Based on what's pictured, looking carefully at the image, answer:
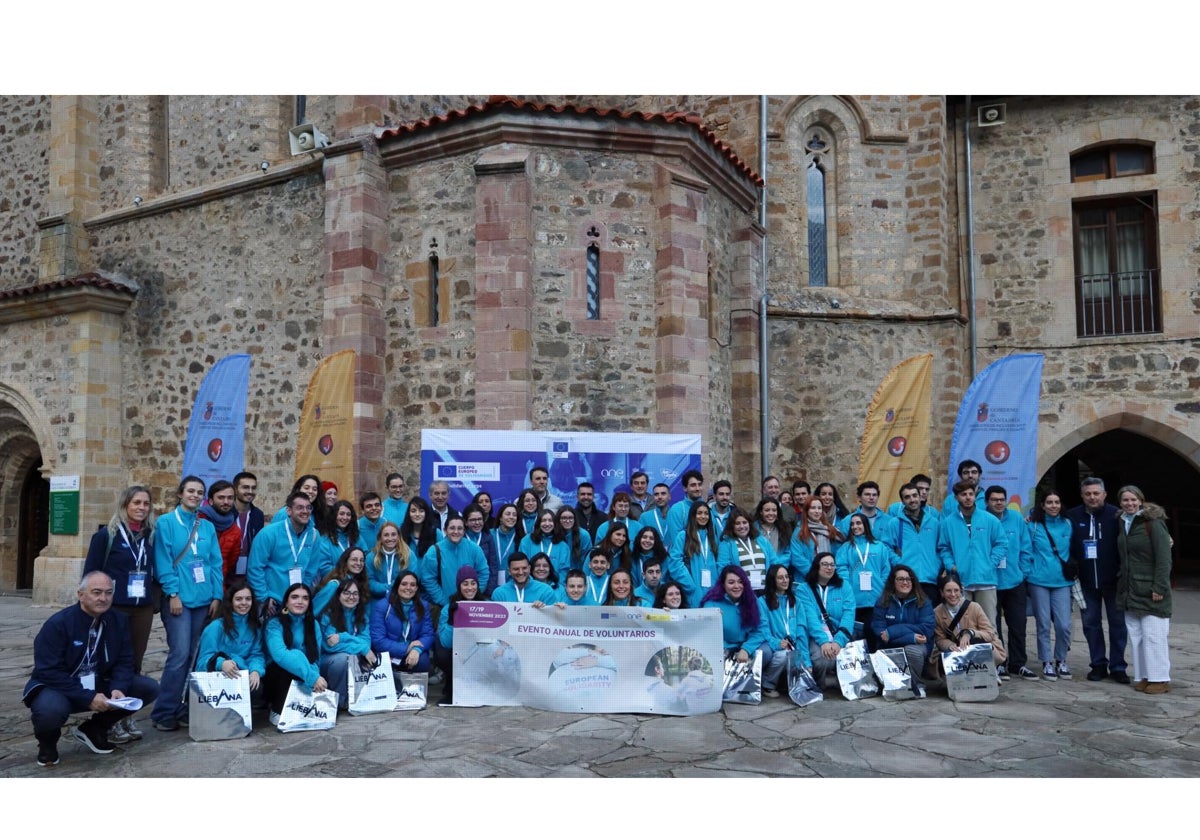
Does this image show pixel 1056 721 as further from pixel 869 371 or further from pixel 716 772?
pixel 869 371

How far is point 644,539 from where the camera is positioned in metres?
7.41

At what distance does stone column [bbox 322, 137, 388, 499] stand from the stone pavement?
184 inches

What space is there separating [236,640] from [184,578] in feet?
2.29

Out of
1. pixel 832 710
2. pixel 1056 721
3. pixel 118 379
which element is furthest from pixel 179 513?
pixel 118 379

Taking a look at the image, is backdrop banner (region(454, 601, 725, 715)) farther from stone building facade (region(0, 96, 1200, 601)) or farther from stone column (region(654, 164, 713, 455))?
stone column (region(654, 164, 713, 455))

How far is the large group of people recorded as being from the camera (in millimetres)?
6219

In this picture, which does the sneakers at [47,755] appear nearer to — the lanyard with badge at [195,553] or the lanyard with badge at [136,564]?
the lanyard with badge at [136,564]

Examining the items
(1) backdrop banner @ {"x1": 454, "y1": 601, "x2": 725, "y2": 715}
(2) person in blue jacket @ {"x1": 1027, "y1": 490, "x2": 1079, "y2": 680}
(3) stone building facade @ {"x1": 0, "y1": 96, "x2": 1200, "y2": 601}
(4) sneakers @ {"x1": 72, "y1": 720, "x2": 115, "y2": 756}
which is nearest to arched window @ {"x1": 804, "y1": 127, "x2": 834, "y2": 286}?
(3) stone building facade @ {"x1": 0, "y1": 96, "x2": 1200, "y2": 601}

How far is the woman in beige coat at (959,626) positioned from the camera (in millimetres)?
6953

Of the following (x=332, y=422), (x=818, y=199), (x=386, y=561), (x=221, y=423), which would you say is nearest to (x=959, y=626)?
(x=386, y=561)

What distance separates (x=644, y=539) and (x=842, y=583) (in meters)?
1.61

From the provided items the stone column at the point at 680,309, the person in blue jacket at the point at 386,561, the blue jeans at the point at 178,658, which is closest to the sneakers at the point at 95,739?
the blue jeans at the point at 178,658

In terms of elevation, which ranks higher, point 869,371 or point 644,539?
point 869,371

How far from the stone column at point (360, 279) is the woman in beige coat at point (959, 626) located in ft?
21.2
